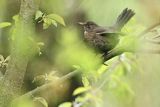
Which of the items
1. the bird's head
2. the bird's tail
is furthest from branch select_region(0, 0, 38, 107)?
the bird's tail

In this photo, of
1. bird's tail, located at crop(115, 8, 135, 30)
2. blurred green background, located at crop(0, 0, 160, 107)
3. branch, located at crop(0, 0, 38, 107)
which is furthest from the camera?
bird's tail, located at crop(115, 8, 135, 30)

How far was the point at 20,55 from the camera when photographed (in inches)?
99.0

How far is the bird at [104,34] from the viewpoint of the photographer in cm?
247

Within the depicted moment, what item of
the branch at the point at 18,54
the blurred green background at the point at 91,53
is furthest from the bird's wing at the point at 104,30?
the branch at the point at 18,54

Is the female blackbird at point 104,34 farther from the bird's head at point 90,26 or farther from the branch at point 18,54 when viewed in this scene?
the branch at point 18,54

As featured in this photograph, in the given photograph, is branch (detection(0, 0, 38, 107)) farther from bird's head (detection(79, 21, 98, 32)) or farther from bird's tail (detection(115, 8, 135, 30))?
bird's tail (detection(115, 8, 135, 30))

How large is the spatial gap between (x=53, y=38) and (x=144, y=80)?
1.01 meters

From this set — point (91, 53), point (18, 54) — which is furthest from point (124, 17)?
point (18, 54)

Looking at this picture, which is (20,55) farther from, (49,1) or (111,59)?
(111,59)

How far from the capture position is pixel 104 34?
2.50 metres

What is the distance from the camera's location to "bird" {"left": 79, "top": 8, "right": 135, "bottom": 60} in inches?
97.4

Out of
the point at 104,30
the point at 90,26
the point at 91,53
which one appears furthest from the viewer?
the point at 90,26

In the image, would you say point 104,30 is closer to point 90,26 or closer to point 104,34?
point 104,34

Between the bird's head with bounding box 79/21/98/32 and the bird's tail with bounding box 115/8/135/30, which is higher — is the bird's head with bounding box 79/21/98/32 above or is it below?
above
